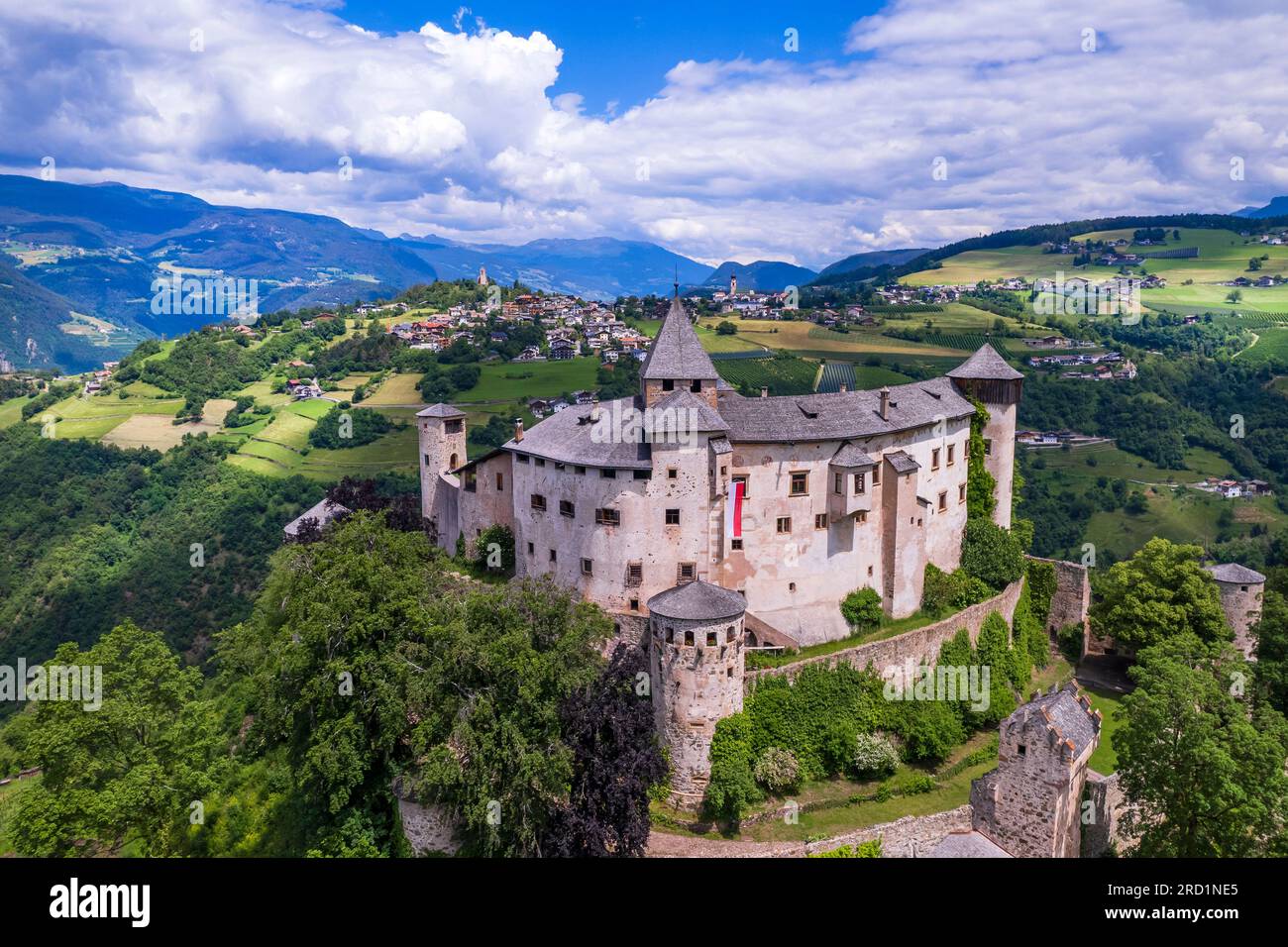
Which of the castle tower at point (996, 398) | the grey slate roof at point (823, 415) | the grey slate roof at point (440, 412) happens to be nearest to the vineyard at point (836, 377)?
the castle tower at point (996, 398)

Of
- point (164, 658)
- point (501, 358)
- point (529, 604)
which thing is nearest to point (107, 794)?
point (164, 658)

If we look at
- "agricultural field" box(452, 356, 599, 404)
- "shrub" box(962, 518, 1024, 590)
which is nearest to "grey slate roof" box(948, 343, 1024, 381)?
"shrub" box(962, 518, 1024, 590)

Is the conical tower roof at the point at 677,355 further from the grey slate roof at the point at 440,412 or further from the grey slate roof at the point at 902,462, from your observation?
the grey slate roof at the point at 440,412

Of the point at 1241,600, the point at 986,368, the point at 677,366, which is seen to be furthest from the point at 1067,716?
the point at 1241,600

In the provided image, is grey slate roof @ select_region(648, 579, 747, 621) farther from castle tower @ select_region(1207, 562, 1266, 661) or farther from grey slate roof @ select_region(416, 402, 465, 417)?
castle tower @ select_region(1207, 562, 1266, 661)

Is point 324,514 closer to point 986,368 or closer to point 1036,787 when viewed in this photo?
point 986,368
